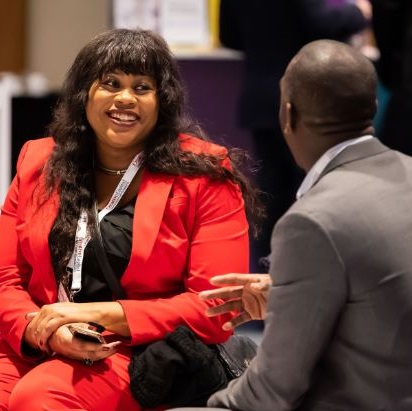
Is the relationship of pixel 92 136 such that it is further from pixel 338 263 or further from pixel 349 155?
pixel 338 263

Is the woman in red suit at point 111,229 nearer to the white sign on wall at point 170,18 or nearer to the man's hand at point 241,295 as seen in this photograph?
the man's hand at point 241,295

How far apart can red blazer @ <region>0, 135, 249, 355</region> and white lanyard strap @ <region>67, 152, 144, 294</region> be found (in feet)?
0.18

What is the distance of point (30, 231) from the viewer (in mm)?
3156

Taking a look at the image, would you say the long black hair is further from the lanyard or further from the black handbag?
the black handbag

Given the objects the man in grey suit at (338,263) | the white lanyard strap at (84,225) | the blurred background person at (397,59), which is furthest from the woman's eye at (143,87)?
the blurred background person at (397,59)

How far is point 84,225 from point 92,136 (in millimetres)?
315

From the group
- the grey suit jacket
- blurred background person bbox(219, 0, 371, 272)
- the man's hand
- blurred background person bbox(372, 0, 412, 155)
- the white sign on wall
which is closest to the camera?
the grey suit jacket

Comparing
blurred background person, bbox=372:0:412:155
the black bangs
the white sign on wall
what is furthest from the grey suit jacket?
the white sign on wall

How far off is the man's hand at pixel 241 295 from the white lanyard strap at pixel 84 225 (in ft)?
1.50

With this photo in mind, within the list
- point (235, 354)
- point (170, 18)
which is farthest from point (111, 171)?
point (170, 18)

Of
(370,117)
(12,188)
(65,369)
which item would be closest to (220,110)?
(12,188)

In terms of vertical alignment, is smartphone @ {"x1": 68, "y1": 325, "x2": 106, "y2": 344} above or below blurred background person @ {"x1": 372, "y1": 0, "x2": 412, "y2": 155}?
below

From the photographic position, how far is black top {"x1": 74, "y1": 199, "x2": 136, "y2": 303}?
10.2ft

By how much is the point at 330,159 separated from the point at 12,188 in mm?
1258
